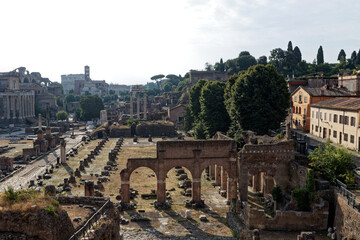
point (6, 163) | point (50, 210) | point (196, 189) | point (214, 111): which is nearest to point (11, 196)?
point (50, 210)

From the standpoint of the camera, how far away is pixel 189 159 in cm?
3092

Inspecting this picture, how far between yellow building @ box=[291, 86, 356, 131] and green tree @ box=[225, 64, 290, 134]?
898 cm

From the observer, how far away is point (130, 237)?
24.0 meters

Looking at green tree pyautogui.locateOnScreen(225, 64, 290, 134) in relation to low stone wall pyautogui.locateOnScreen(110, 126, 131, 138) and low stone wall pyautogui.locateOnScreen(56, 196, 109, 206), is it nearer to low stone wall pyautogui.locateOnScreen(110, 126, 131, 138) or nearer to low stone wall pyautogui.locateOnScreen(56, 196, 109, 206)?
low stone wall pyautogui.locateOnScreen(56, 196, 109, 206)

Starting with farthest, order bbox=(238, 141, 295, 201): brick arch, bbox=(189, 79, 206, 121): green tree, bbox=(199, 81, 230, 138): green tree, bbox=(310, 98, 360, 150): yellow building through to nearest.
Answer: bbox=(189, 79, 206, 121): green tree < bbox=(199, 81, 230, 138): green tree < bbox=(310, 98, 360, 150): yellow building < bbox=(238, 141, 295, 201): brick arch

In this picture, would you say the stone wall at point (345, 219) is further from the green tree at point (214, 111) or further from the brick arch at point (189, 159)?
the green tree at point (214, 111)

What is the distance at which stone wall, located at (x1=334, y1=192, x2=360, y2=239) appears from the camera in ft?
67.5

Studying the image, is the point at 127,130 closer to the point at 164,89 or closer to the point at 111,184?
the point at 111,184

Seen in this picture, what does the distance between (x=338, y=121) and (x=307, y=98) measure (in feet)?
36.6

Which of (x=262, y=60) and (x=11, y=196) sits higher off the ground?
(x=262, y=60)

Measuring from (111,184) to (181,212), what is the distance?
1228 centimetres

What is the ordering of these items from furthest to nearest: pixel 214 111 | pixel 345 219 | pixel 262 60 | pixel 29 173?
pixel 262 60, pixel 214 111, pixel 29 173, pixel 345 219

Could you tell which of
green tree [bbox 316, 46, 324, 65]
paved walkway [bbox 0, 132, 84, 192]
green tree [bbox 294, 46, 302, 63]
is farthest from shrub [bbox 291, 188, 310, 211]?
green tree [bbox 316, 46, 324, 65]

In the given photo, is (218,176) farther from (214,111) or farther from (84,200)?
(84,200)
